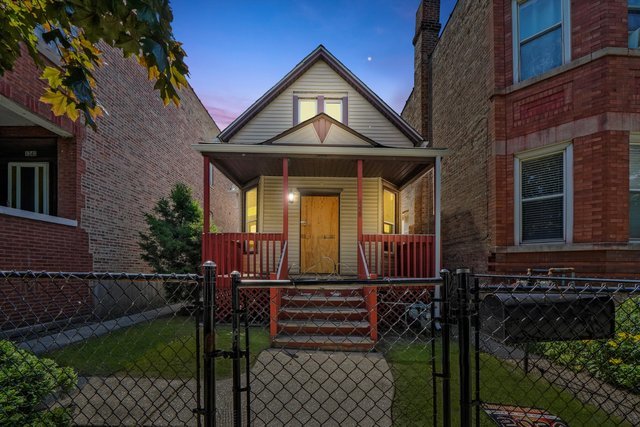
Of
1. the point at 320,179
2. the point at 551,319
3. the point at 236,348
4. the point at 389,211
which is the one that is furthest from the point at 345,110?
the point at 236,348

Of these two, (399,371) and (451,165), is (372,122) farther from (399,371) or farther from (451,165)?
(399,371)

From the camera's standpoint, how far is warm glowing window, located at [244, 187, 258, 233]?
1079 centimetres

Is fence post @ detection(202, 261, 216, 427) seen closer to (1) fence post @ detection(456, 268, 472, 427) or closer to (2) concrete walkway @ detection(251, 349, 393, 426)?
(2) concrete walkway @ detection(251, 349, 393, 426)

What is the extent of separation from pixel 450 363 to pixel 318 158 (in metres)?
6.03

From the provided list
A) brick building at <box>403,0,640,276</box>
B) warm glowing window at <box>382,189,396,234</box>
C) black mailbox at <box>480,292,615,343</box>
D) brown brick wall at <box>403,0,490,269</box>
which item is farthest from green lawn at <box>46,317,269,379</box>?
brick building at <box>403,0,640,276</box>

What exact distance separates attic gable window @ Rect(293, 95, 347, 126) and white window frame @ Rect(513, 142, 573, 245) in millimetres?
5220

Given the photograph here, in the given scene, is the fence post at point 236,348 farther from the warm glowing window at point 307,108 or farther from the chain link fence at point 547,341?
the warm glowing window at point 307,108

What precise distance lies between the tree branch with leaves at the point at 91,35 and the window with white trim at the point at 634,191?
25.9ft

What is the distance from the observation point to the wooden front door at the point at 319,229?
407 inches

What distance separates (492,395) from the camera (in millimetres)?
3789

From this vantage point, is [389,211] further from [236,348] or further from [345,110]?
[236,348]

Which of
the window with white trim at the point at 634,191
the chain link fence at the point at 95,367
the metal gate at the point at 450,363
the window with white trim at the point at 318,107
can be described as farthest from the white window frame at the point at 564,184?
the chain link fence at the point at 95,367

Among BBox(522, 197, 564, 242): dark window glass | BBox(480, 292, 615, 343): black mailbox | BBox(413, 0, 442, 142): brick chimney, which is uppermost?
BBox(413, 0, 442, 142): brick chimney

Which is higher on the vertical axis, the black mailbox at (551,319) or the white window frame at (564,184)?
the white window frame at (564,184)
